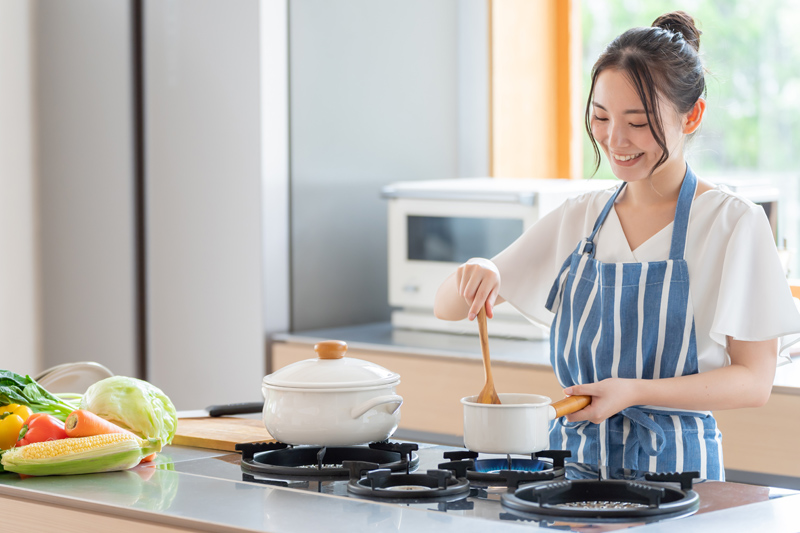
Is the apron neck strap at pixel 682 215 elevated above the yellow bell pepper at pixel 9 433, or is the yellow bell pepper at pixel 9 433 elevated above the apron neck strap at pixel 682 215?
the apron neck strap at pixel 682 215

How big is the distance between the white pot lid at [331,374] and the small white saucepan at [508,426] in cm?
12

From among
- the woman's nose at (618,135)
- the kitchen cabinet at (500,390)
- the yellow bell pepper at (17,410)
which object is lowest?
the kitchen cabinet at (500,390)

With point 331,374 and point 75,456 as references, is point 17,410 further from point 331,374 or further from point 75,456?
point 331,374

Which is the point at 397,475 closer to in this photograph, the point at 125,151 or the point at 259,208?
the point at 259,208

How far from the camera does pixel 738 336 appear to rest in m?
1.25

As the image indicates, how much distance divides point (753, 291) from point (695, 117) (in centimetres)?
25

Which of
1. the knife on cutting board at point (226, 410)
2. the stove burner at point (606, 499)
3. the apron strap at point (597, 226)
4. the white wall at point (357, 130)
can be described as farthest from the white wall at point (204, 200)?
the stove burner at point (606, 499)

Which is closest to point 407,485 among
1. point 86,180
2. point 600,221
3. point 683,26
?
point 600,221

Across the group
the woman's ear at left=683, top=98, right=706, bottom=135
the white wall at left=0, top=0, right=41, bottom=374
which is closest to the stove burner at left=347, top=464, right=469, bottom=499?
the woman's ear at left=683, top=98, right=706, bottom=135

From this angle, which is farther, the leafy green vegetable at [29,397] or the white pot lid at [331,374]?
the leafy green vegetable at [29,397]

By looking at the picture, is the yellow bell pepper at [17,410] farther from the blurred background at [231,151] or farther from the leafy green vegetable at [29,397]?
the blurred background at [231,151]

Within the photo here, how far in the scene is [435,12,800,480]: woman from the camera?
1.26 metres

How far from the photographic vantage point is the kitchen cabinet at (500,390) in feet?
6.07

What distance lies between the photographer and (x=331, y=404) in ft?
3.63
